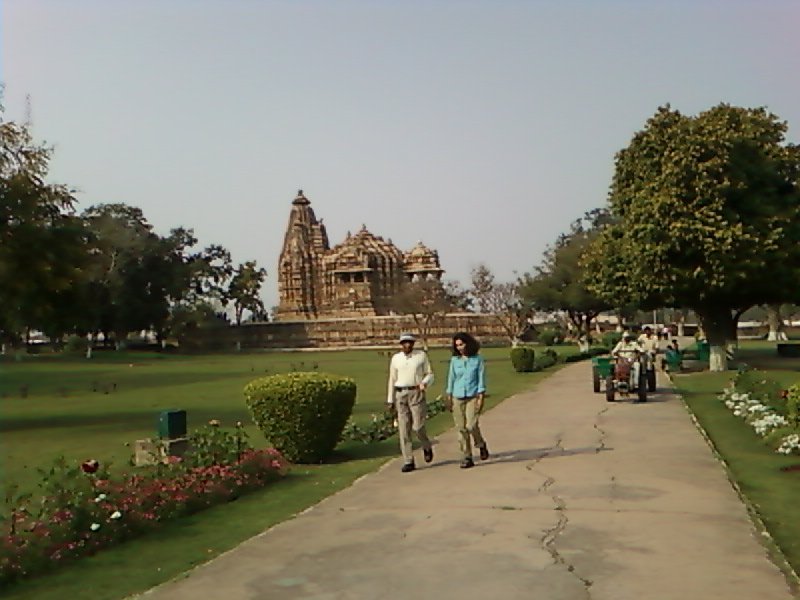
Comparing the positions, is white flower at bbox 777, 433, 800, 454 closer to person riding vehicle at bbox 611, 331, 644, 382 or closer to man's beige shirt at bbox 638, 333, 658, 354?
person riding vehicle at bbox 611, 331, 644, 382

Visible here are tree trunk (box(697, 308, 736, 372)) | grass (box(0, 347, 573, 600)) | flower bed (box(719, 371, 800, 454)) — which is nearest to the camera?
grass (box(0, 347, 573, 600))

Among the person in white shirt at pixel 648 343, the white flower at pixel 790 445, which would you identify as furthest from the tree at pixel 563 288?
the white flower at pixel 790 445

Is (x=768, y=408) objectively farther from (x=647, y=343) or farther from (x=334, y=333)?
(x=334, y=333)

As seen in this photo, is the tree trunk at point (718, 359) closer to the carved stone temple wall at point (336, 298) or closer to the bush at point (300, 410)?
the bush at point (300, 410)

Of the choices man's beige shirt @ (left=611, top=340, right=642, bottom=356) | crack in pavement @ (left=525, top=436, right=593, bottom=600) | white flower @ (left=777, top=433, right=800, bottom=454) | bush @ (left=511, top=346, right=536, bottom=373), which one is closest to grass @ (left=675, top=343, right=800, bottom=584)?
white flower @ (left=777, top=433, right=800, bottom=454)

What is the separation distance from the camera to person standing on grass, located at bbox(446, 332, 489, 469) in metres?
10.3

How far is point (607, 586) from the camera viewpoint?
18.5ft

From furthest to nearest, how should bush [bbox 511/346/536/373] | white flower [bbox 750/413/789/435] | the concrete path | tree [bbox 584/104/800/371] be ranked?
bush [bbox 511/346/536/373] < tree [bbox 584/104/800/371] < white flower [bbox 750/413/789/435] < the concrete path

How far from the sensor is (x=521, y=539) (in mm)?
6871

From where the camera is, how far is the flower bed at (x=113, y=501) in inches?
266

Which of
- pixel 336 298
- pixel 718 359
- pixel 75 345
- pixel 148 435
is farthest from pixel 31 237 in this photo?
pixel 336 298

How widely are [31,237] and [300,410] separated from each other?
29.8 ft

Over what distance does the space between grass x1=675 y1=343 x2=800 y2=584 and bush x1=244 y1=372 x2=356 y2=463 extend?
480 cm

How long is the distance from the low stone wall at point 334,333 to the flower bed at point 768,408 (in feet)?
164
